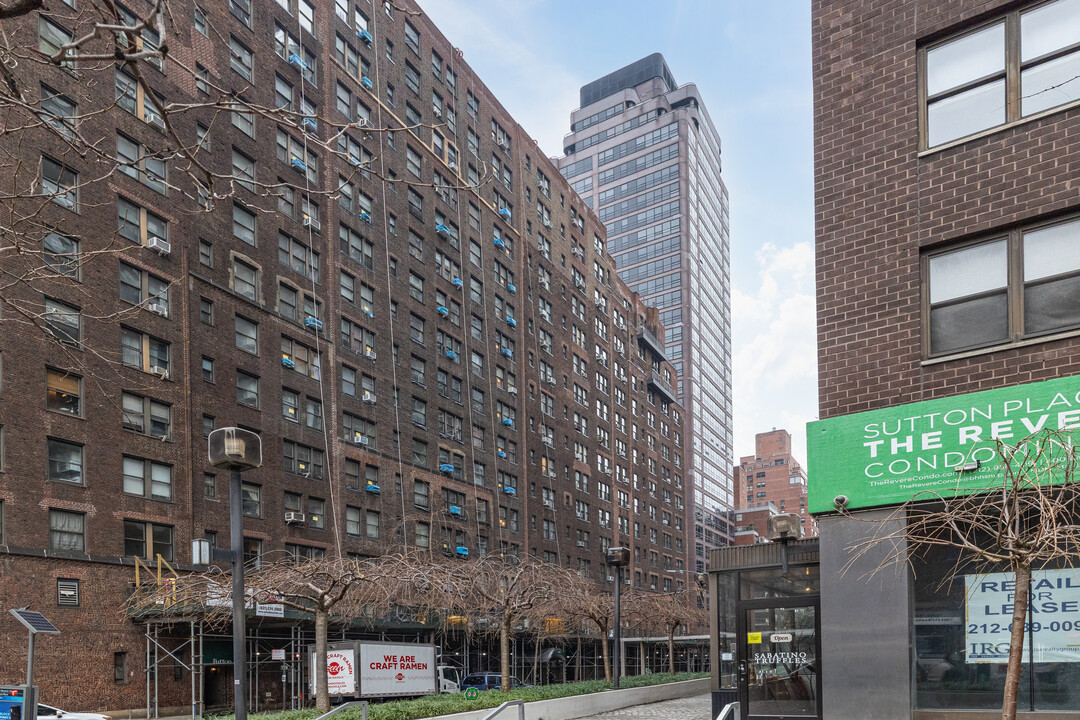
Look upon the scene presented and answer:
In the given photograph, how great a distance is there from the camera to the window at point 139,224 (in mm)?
36406

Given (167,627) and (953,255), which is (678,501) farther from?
(953,255)

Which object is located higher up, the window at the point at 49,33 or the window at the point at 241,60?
the window at the point at 241,60

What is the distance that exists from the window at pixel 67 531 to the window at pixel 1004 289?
2954cm

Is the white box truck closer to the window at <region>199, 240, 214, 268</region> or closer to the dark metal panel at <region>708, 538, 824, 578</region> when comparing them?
Answer: the dark metal panel at <region>708, 538, 824, 578</region>

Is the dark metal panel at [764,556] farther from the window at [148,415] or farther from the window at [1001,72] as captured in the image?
the window at [148,415]

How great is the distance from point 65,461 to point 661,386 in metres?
73.6

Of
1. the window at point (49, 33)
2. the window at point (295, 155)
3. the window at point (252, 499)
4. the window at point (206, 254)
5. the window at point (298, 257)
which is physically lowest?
the window at point (252, 499)

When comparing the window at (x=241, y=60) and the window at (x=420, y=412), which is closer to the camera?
the window at (x=241, y=60)

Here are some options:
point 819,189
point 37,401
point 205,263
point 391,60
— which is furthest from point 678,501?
point 819,189

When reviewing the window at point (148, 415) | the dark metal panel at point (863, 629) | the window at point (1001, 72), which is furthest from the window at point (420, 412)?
the window at point (1001, 72)

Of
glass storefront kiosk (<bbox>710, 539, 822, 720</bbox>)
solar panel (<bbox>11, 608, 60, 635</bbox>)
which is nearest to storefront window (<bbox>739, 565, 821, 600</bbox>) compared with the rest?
glass storefront kiosk (<bbox>710, 539, 822, 720</bbox>)

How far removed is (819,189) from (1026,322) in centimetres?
360

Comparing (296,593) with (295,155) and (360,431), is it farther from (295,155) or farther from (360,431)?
(295,155)

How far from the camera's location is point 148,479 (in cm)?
3559
